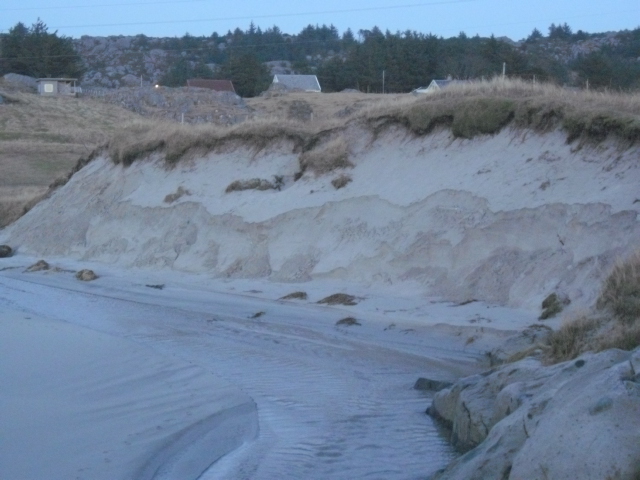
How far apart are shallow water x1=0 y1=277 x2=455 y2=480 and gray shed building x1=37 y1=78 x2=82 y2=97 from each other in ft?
158

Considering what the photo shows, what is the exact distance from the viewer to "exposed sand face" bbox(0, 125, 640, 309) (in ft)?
37.0

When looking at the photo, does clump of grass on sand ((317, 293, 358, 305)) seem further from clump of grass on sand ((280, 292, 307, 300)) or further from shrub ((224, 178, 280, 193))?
shrub ((224, 178, 280, 193))

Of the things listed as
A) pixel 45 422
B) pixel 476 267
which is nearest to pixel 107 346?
pixel 45 422

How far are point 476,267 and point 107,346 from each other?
533cm

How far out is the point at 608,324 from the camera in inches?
278

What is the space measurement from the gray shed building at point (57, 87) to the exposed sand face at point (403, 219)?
42.9 meters

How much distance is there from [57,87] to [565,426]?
2427 inches

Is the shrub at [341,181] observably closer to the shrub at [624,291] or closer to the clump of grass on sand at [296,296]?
the clump of grass on sand at [296,296]

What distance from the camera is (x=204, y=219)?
17.3 metres

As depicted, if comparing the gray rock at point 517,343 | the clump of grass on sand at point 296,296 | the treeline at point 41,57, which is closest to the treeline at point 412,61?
the treeline at point 41,57

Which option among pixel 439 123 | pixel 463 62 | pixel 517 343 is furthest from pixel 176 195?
pixel 463 62

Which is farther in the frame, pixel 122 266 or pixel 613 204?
pixel 122 266

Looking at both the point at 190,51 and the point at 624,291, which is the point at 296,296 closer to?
the point at 624,291

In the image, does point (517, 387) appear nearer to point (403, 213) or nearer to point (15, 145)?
point (403, 213)
